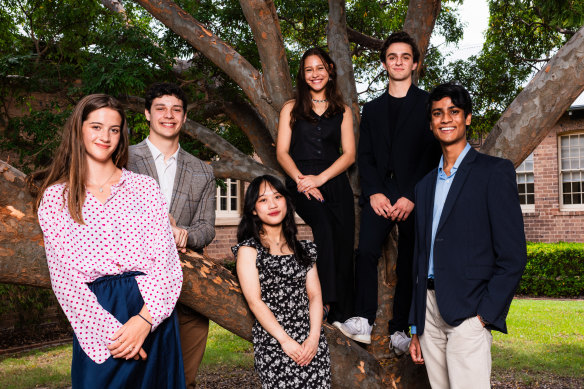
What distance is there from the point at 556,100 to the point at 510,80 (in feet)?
16.0

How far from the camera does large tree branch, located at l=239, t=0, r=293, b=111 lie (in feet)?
15.7

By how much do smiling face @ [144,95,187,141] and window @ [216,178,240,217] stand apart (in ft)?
44.5

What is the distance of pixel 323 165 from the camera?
3.86 meters

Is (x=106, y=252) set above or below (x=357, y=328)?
above

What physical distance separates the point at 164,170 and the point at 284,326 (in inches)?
46.9

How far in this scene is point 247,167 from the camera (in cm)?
556

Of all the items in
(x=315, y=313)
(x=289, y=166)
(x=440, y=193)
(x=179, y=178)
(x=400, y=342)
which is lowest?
(x=400, y=342)

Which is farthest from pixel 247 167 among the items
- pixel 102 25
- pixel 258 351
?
pixel 102 25

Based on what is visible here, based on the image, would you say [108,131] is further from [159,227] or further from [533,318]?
[533,318]

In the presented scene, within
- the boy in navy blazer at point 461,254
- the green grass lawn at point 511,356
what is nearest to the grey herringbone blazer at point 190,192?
the boy in navy blazer at point 461,254

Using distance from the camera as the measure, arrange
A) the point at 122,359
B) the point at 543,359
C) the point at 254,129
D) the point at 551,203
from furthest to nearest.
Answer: the point at 551,203 < the point at 543,359 < the point at 254,129 < the point at 122,359

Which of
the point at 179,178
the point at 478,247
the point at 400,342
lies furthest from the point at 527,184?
the point at 179,178

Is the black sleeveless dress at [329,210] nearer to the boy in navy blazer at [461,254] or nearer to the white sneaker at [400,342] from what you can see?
the white sneaker at [400,342]

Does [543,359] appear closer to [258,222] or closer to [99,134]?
[258,222]
